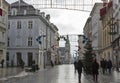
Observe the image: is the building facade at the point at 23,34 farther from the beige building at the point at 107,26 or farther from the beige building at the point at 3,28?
the beige building at the point at 3,28

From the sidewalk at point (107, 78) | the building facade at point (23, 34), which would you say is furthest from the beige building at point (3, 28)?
the sidewalk at point (107, 78)

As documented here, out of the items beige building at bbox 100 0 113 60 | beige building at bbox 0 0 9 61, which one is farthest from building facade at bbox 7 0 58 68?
beige building at bbox 0 0 9 61

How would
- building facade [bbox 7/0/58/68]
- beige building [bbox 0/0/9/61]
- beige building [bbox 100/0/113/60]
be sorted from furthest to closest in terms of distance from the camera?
building facade [bbox 7/0/58/68] < beige building [bbox 100/0/113/60] < beige building [bbox 0/0/9/61]

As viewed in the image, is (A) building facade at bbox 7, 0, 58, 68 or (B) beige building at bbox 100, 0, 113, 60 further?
(A) building facade at bbox 7, 0, 58, 68

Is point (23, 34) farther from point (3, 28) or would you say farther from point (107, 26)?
point (107, 26)

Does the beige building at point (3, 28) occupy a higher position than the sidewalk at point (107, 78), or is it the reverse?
the beige building at point (3, 28)

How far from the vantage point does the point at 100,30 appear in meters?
92.0

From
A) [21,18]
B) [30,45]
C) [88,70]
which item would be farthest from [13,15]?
[88,70]

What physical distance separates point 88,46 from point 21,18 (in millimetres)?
53988

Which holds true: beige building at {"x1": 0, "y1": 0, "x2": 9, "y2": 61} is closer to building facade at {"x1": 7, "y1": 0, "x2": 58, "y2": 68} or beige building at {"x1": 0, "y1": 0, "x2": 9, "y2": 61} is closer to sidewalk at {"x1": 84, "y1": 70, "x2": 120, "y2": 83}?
building facade at {"x1": 7, "y1": 0, "x2": 58, "y2": 68}

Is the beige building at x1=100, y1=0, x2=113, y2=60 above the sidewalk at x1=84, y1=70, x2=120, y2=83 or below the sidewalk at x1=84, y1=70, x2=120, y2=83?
above

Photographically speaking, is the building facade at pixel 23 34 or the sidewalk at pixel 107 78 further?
the building facade at pixel 23 34

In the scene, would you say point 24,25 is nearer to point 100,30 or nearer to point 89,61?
point 100,30

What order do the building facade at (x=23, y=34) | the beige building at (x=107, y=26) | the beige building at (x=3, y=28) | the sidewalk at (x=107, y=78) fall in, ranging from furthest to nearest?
the building facade at (x=23, y=34)
the beige building at (x=107, y=26)
the beige building at (x=3, y=28)
the sidewalk at (x=107, y=78)
